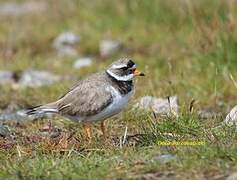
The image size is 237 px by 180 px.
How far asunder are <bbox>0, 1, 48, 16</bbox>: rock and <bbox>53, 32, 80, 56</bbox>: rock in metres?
2.59

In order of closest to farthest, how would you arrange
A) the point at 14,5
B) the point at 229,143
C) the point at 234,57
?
the point at 229,143, the point at 234,57, the point at 14,5

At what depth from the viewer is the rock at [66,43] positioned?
11.2 metres

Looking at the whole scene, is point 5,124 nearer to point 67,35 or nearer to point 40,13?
A: point 67,35

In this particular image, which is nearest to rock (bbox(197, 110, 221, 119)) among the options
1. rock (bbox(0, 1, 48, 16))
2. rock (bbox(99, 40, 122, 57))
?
rock (bbox(99, 40, 122, 57))

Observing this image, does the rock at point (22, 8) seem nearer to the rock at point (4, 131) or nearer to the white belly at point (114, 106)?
the rock at point (4, 131)

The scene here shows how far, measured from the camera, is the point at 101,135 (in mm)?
6793

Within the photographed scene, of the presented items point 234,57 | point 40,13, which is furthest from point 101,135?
point 40,13

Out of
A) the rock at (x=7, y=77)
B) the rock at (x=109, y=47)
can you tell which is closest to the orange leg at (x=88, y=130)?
the rock at (x=7, y=77)

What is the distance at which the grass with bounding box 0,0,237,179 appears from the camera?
5.25 meters

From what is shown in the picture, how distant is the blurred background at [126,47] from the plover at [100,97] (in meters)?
1.57

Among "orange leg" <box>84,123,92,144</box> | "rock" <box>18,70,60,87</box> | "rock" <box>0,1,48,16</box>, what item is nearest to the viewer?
"orange leg" <box>84,123,92,144</box>

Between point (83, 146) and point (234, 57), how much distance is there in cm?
359

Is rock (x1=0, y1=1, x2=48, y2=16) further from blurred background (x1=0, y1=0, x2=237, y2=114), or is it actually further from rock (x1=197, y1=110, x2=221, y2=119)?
rock (x1=197, y1=110, x2=221, y2=119)

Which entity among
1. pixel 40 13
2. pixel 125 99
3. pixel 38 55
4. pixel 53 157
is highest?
pixel 40 13
